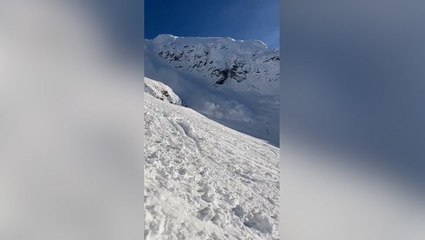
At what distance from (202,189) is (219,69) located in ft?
43.8

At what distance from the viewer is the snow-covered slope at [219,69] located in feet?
29.0

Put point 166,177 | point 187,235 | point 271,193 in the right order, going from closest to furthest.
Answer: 1. point 187,235
2. point 166,177
3. point 271,193

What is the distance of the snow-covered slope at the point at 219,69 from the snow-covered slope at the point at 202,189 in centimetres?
465

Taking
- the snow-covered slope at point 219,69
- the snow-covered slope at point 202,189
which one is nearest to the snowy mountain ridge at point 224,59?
the snow-covered slope at point 219,69

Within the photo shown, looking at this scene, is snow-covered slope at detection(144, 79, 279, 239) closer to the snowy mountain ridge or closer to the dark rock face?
the snowy mountain ridge

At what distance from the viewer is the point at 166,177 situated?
145 cm

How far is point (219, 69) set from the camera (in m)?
14.6

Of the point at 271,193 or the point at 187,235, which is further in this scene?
the point at 271,193

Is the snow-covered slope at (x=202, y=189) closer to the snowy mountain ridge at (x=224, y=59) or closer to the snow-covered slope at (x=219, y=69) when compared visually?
the snow-covered slope at (x=219, y=69)

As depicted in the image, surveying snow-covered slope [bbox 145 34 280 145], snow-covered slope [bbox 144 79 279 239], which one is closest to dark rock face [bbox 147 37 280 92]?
snow-covered slope [bbox 145 34 280 145]

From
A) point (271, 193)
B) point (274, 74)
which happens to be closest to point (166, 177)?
point (271, 193)
